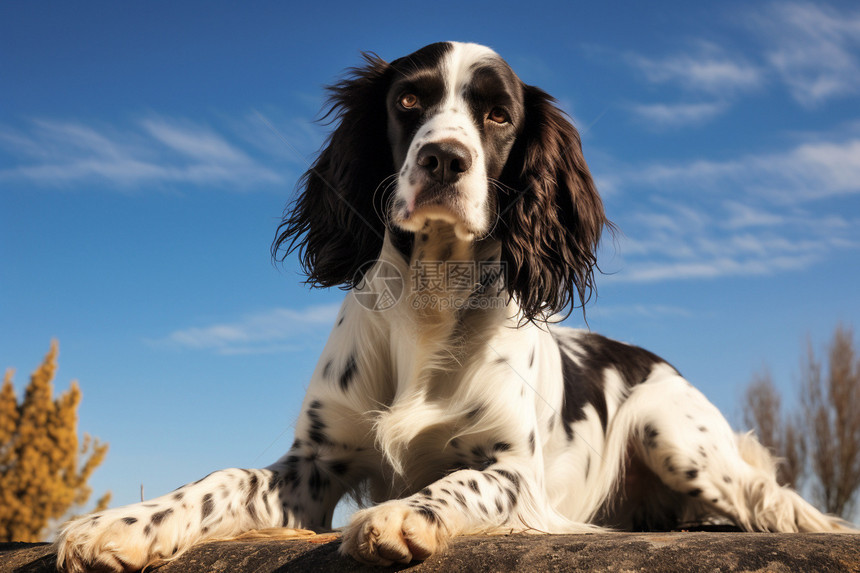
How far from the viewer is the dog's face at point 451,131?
2828mm

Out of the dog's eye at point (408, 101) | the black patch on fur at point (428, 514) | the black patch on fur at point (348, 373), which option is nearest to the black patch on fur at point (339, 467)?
the black patch on fur at point (348, 373)

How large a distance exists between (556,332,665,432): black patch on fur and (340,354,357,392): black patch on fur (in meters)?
1.29

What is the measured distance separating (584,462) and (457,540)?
187 cm

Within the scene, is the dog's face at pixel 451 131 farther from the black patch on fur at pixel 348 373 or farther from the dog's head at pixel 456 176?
the black patch on fur at pixel 348 373

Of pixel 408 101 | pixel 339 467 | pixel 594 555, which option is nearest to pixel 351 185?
pixel 408 101

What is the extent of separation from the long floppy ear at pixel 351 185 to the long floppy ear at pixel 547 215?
2.02 ft

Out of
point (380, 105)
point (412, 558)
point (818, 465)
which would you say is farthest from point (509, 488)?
point (818, 465)

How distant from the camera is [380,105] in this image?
11.9 ft

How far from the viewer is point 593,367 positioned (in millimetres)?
4578

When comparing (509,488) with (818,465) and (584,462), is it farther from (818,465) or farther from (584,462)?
(818,465)

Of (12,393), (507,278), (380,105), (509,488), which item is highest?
(12,393)

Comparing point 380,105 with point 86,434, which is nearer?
point 380,105

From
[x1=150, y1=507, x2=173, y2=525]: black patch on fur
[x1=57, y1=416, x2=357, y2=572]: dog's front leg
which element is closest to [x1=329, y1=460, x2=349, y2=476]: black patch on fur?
[x1=57, y1=416, x2=357, y2=572]: dog's front leg

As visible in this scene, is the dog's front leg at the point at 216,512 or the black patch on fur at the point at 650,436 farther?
the black patch on fur at the point at 650,436
